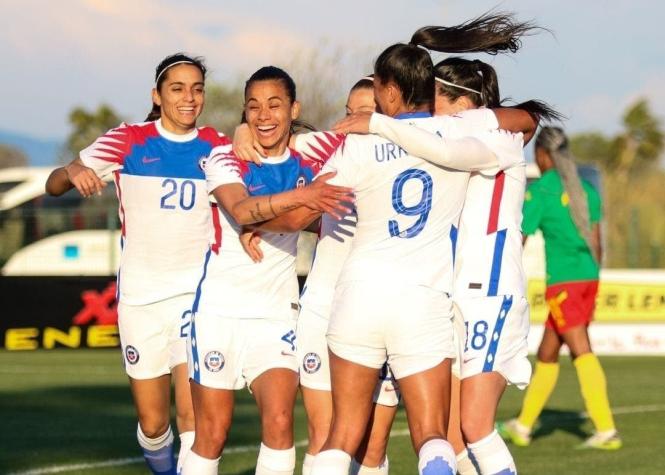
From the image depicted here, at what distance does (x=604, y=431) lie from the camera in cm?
1111

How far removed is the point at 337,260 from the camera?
7102 millimetres

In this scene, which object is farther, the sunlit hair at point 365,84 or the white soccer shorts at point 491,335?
the sunlit hair at point 365,84

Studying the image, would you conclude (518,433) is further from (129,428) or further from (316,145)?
(316,145)

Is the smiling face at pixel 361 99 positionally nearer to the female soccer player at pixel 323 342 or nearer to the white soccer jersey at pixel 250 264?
the female soccer player at pixel 323 342

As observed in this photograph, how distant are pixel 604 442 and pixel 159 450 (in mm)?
4113

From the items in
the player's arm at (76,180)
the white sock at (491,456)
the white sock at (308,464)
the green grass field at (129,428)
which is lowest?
the green grass field at (129,428)

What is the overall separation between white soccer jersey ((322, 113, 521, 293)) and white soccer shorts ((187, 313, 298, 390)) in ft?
3.06

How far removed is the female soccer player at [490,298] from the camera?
6.68 m

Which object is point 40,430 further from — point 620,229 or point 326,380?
point 620,229

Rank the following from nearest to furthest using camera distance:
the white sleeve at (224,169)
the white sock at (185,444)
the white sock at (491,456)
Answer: the white sock at (491,456) → the white sleeve at (224,169) → the white sock at (185,444)

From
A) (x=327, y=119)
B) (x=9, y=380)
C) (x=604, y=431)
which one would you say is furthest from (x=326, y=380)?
(x=327, y=119)

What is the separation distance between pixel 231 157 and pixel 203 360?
0.98 metres

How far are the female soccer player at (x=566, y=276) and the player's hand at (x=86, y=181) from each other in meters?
4.33

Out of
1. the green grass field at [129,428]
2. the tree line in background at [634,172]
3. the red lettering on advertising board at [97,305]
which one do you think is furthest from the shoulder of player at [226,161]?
the tree line in background at [634,172]
